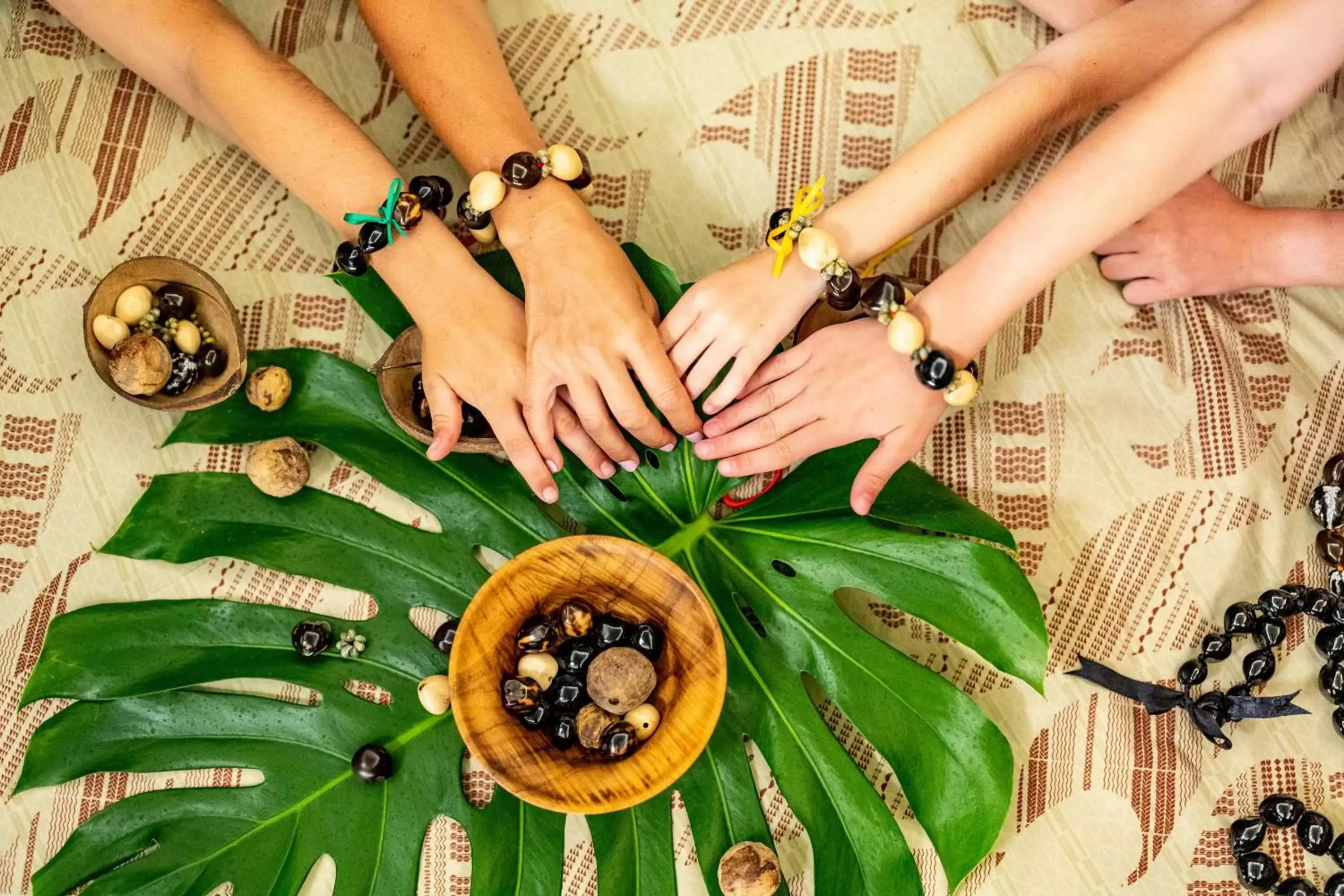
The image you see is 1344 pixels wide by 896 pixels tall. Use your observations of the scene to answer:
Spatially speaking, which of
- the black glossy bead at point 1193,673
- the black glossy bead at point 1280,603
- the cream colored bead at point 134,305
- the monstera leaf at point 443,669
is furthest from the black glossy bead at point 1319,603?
the cream colored bead at point 134,305

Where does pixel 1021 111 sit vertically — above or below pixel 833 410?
above

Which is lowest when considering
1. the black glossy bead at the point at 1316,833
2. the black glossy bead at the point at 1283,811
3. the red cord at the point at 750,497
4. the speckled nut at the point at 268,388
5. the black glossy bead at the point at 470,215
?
the black glossy bead at the point at 1316,833

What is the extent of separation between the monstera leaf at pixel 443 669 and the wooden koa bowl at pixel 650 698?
0.30ft

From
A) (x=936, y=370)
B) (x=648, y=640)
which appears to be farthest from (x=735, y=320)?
(x=648, y=640)

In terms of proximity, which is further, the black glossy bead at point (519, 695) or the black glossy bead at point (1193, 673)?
the black glossy bead at point (1193, 673)

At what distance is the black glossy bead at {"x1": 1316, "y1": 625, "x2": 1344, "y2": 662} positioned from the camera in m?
1.08

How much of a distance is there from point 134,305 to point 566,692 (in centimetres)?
60

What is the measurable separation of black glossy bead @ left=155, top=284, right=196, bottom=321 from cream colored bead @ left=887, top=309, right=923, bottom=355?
731mm

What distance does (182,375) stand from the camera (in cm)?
106

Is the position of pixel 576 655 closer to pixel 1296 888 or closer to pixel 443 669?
pixel 443 669

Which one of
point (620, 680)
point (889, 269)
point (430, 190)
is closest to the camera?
point (620, 680)

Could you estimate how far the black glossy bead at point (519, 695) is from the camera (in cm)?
94

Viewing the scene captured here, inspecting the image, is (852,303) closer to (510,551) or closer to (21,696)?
(510,551)

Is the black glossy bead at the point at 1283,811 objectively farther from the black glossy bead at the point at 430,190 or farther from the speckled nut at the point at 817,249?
the black glossy bead at the point at 430,190
